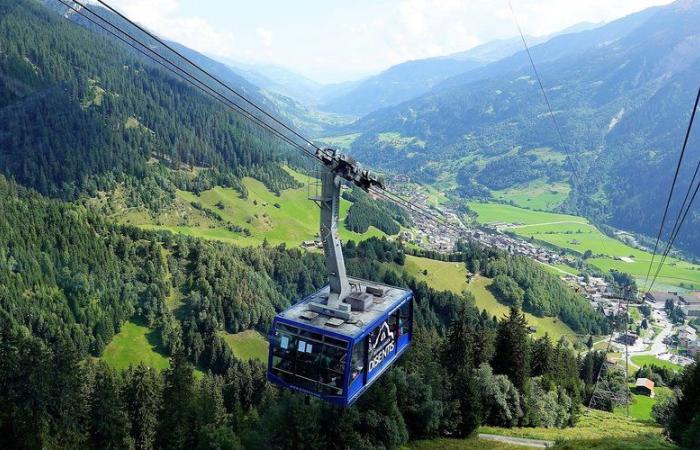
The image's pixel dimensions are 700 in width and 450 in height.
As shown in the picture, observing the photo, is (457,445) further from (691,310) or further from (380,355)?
(691,310)

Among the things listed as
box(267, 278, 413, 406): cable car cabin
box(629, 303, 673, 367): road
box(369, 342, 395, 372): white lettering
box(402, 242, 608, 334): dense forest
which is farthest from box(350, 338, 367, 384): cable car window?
box(629, 303, 673, 367): road

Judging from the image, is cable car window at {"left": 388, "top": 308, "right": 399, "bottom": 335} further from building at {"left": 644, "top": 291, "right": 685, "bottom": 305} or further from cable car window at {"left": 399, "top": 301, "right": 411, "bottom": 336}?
building at {"left": 644, "top": 291, "right": 685, "bottom": 305}

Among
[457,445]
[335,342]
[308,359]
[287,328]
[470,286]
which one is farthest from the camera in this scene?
[470,286]

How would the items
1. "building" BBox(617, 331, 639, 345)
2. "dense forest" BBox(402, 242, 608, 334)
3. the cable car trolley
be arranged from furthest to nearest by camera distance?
"building" BBox(617, 331, 639, 345)
"dense forest" BBox(402, 242, 608, 334)
the cable car trolley

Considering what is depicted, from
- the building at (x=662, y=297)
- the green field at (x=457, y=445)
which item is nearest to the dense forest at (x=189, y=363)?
the green field at (x=457, y=445)

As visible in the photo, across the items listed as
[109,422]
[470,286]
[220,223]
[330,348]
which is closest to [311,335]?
[330,348]

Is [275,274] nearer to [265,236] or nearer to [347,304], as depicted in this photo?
[265,236]

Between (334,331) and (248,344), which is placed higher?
(334,331)
